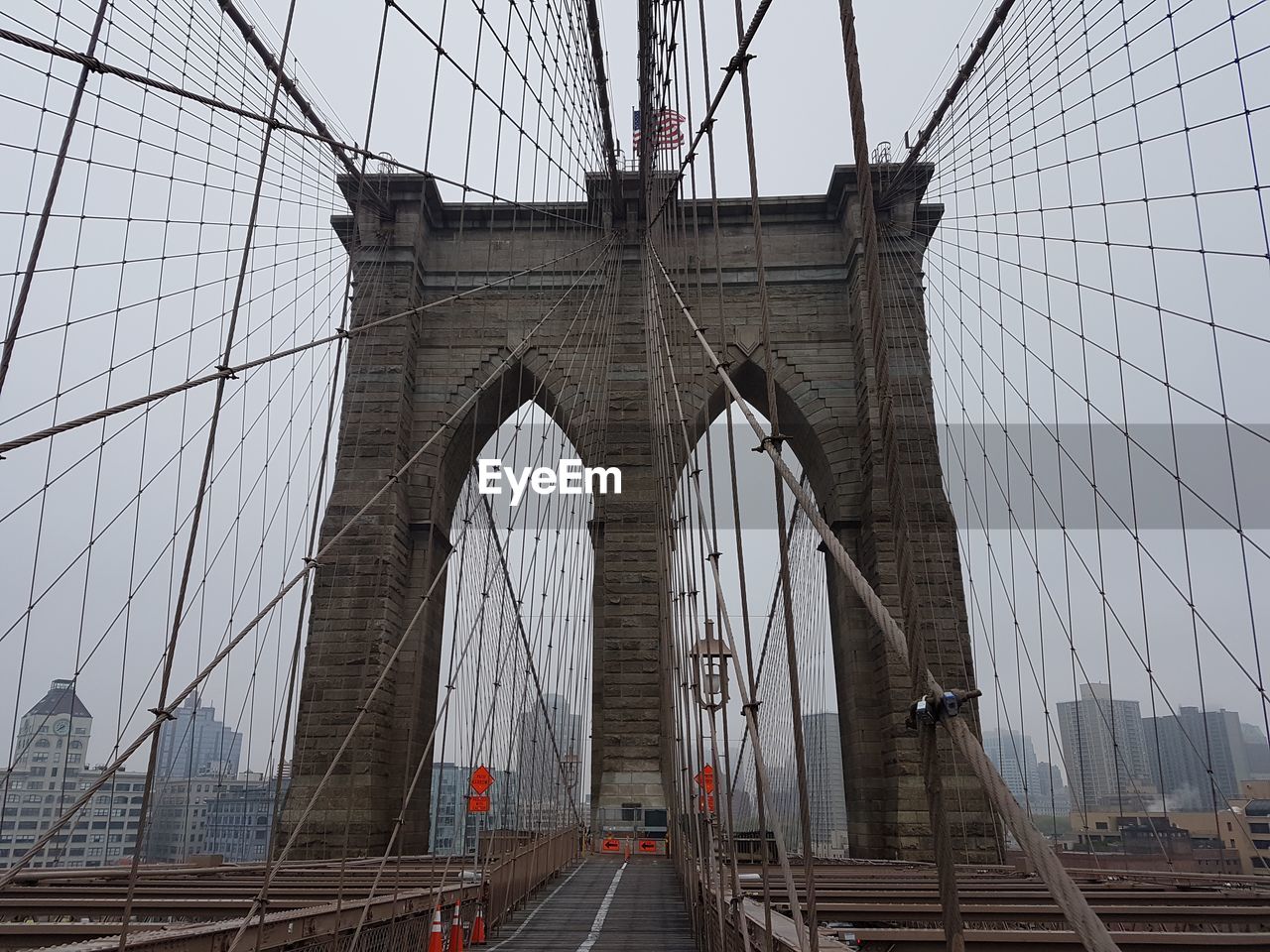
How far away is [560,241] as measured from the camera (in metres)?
15.4

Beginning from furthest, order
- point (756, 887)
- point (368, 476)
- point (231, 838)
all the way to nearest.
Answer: point (231, 838) → point (368, 476) → point (756, 887)

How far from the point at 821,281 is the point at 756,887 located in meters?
11.8

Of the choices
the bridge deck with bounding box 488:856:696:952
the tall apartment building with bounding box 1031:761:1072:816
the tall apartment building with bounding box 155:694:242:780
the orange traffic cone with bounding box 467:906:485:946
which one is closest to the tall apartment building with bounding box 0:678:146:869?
the tall apartment building with bounding box 155:694:242:780

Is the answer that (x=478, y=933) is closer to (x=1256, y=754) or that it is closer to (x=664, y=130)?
(x=1256, y=754)

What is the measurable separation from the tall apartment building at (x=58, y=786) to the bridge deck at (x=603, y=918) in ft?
8.35

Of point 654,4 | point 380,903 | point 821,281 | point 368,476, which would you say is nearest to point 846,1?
point 380,903

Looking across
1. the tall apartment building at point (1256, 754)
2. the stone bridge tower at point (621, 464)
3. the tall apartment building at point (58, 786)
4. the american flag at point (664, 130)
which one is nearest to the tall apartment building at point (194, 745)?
the tall apartment building at point (58, 786)

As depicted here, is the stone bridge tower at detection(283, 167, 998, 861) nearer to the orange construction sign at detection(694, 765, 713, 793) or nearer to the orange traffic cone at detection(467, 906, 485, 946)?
the orange construction sign at detection(694, 765, 713, 793)

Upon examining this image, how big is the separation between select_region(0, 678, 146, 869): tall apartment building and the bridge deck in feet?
8.35

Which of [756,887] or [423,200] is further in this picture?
[423,200]

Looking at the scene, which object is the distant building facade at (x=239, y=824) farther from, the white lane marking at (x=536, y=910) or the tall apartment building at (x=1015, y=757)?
the tall apartment building at (x=1015, y=757)

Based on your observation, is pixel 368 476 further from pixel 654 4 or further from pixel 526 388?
pixel 654 4

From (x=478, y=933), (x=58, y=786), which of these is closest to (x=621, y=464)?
(x=478, y=933)

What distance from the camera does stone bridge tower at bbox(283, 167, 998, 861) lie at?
12328mm
